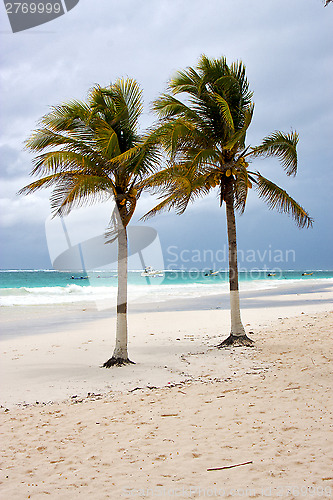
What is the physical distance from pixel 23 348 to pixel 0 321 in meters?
7.60

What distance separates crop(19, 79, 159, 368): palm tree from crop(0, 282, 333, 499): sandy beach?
5.63 ft

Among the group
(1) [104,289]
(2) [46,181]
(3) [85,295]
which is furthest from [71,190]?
(1) [104,289]

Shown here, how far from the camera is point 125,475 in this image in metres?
4.06

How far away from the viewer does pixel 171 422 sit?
552 cm

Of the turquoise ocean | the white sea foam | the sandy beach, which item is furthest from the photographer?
the turquoise ocean

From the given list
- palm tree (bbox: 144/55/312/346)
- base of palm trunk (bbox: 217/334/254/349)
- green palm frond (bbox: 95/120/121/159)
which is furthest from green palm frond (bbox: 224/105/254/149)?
base of palm trunk (bbox: 217/334/254/349)

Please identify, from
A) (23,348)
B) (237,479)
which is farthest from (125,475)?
(23,348)

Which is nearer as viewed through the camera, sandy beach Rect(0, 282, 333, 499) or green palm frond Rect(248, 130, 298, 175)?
sandy beach Rect(0, 282, 333, 499)

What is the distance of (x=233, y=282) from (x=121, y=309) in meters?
3.34

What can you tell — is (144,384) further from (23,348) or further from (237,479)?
(23,348)

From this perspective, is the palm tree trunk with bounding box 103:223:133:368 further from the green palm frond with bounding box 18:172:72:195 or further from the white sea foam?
the white sea foam

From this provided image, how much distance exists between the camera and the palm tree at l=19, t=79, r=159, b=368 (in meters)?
8.69

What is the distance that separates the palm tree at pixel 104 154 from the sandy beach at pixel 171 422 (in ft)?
5.63

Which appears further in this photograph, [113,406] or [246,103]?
[246,103]
